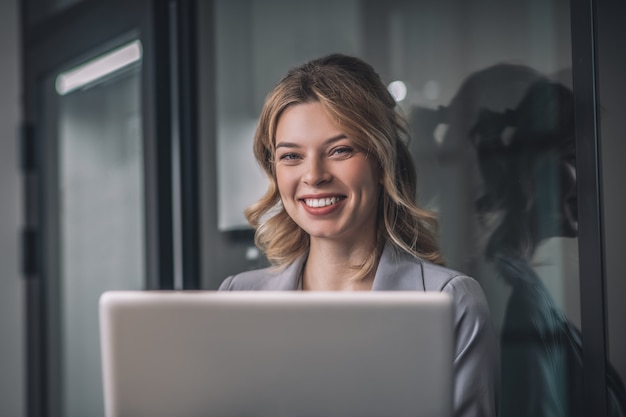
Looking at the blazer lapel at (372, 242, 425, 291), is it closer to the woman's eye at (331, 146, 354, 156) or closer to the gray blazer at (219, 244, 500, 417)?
the gray blazer at (219, 244, 500, 417)

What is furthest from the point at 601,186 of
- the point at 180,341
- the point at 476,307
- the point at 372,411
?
the point at 180,341

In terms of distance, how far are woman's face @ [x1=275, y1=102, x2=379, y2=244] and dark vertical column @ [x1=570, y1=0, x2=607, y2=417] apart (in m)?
0.45

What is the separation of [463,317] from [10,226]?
2.07 meters

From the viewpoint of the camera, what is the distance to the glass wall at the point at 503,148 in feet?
4.86

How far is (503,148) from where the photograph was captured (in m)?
1.55

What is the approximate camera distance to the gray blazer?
1.24 m

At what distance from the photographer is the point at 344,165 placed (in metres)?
1.40

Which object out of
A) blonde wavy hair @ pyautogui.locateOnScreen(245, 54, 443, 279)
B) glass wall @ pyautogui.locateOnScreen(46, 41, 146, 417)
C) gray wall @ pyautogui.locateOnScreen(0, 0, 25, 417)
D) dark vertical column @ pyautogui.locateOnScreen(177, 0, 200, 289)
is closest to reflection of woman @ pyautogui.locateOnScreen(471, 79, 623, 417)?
blonde wavy hair @ pyautogui.locateOnScreen(245, 54, 443, 279)

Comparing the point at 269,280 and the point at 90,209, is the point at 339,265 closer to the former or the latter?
the point at 269,280

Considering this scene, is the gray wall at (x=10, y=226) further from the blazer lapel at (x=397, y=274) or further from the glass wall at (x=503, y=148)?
the blazer lapel at (x=397, y=274)

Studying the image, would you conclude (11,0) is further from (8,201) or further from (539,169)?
(539,169)

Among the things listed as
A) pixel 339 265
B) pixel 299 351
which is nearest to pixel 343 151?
pixel 339 265

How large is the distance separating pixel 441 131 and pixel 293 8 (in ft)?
2.09

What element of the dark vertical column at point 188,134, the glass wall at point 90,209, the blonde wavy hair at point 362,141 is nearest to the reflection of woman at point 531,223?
the blonde wavy hair at point 362,141
